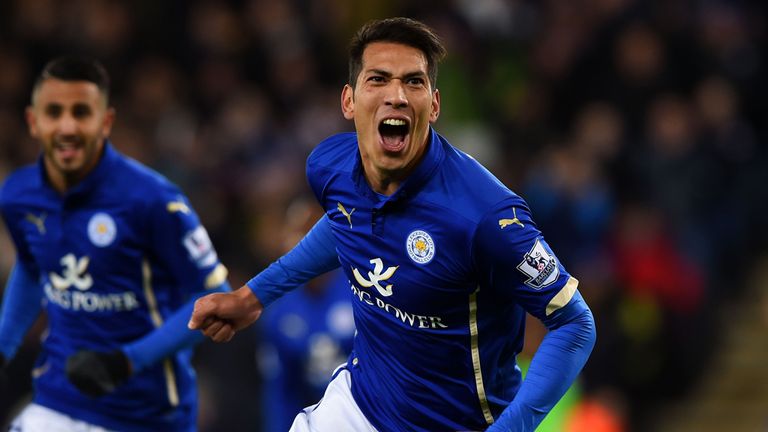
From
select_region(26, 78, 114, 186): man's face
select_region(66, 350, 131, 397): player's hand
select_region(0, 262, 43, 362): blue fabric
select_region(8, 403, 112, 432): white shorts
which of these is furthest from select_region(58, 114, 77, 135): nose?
select_region(8, 403, 112, 432): white shorts

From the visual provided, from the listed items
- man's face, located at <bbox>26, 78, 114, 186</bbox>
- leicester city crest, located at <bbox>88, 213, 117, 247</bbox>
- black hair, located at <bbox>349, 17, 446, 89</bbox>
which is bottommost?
leicester city crest, located at <bbox>88, 213, 117, 247</bbox>

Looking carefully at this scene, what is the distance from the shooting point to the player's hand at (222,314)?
4.23 meters

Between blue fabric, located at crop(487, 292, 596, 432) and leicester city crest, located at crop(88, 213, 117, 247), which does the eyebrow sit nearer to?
blue fabric, located at crop(487, 292, 596, 432)

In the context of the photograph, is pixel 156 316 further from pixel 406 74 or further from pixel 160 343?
pixel 406 74

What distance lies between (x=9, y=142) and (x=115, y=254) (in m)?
6.01

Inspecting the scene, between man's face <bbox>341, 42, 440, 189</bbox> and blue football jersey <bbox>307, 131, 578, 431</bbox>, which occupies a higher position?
man's face <bbox>341, 42, 440, 189</bbox>

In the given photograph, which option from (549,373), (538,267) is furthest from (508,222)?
(549,373)

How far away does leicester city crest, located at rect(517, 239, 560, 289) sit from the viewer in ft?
12.4

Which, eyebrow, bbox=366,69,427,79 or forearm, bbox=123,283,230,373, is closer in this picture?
eyebrow, bbox=366,69,427,79

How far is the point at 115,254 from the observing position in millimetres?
5195

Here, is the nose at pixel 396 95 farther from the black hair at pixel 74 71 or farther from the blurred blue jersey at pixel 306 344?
the blurred blue jersey at pixel 306 344

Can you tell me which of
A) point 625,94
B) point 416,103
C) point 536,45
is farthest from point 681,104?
point 416,103

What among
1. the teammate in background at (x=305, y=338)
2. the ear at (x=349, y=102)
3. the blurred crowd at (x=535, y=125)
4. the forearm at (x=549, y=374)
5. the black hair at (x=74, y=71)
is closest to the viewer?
the forearm at (x=549, y=374)

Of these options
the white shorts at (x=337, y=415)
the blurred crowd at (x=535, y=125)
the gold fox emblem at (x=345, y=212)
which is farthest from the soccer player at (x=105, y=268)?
the blurred crowd at (x=535, y=125)
